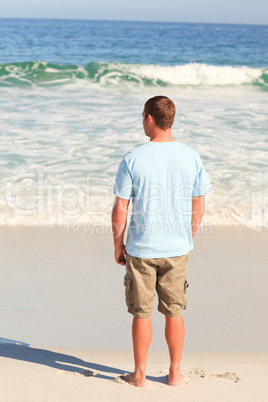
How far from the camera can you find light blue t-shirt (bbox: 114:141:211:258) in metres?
2.46

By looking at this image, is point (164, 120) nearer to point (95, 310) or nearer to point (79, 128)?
point (95, 310)

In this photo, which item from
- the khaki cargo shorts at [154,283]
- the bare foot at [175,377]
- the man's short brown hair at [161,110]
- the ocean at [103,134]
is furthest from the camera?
the ocean at [103,134]

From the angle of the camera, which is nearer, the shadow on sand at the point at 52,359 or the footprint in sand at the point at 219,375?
the footprint in sand at the point at 219,375

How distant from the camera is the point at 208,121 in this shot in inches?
440

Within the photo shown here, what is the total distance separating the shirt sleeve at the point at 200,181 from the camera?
8.48 ft

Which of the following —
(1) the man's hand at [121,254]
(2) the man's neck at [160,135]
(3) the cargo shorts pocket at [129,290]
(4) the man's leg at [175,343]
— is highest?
(2) the man's neck at [160,135]

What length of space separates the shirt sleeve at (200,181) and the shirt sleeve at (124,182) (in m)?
0.38

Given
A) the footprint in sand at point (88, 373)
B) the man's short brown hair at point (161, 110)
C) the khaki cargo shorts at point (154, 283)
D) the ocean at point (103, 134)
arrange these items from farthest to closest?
the ocean at point (103, 134) → the footprint in sand at point (88, 373) → the khaki cargo shorts at point (154, 283) → the man's short brown hair at point (161, 110)

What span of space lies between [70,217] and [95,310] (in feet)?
7.19

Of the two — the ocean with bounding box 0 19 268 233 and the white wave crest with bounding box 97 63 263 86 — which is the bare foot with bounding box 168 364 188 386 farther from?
the white wave crest with bounding box 97 63 263 86

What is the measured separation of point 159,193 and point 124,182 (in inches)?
7.4

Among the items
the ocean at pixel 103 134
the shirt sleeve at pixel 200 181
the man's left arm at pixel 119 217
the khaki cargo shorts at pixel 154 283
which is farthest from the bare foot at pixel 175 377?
the ocean at pixel 103 134

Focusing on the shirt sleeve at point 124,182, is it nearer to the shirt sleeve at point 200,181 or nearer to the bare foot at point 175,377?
the shirt sleeve at point 200,181

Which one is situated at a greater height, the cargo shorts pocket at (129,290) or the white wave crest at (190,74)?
the white wave crest at (190,74)
